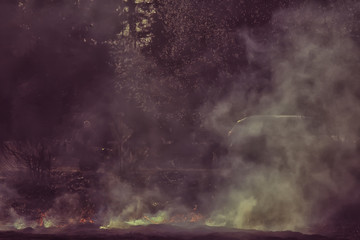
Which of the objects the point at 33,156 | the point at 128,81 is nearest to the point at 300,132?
the point at 128,81

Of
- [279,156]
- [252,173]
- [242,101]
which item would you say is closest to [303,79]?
[242,101]

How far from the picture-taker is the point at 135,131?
19.1ft

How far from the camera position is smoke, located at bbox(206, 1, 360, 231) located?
4562 mm

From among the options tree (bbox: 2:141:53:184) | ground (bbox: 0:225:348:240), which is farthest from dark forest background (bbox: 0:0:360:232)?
ground (bbox: 0:225:348:240)

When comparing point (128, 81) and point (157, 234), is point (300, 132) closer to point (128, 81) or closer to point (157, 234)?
point (157, 234)

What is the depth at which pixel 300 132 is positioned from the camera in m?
5.06

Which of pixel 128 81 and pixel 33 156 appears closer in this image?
pixel 33 156

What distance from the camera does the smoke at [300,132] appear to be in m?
4.56

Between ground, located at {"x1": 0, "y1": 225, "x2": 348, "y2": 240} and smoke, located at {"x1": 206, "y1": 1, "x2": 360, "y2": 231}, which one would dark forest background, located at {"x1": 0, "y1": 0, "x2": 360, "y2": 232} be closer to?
smoke, located at {"x1": 206, "y1": 1, "x2": 360, "y2": 231}

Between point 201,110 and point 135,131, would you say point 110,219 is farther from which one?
point 201,110

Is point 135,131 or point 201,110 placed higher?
point 201,110

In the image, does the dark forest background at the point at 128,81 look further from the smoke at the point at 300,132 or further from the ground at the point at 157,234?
the ground at the point at 157,234

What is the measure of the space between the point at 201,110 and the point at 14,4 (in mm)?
3943

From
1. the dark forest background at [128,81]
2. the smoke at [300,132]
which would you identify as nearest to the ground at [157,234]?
the smoke at [300,132]
